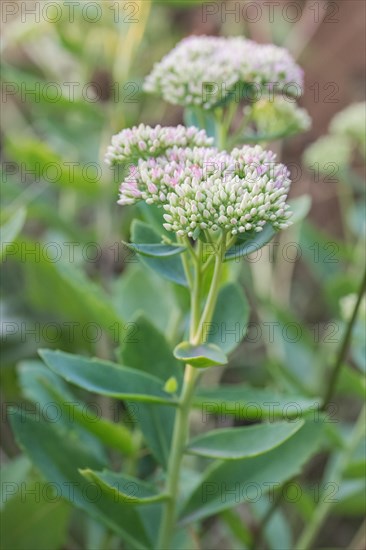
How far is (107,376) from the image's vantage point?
0.96 m

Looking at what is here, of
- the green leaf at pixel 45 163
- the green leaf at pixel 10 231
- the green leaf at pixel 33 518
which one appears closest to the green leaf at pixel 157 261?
the green leaf at pixel 10 231

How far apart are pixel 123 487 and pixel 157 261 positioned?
0.29 m

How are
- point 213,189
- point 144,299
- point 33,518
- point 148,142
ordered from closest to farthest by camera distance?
point 213,189 < point 148,142 < point 33,518 < point 144,299

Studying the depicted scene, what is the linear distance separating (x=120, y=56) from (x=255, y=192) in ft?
3.36

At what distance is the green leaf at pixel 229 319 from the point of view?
99cm

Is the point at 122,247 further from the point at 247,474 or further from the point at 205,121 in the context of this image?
the point at 247,474

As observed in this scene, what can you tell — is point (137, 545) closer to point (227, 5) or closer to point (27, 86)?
point (27, 86)

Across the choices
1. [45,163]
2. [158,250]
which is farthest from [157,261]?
[45,163]

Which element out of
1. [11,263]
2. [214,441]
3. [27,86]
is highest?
[27,86]

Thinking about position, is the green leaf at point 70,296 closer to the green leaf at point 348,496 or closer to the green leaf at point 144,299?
the green leaf at point 144,299

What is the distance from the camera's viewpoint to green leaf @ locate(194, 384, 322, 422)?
3.10ft

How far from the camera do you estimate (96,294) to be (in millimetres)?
1256

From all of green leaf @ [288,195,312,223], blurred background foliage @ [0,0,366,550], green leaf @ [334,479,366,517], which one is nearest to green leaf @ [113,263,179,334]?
blurred background foliage @ [0,0,366,550]

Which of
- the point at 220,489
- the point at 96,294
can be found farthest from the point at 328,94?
the point at 220,489
